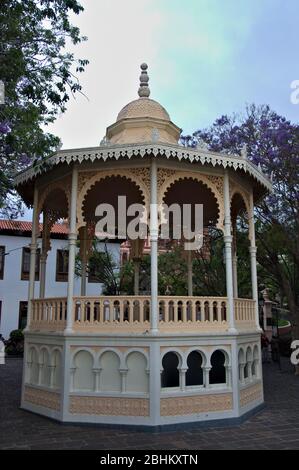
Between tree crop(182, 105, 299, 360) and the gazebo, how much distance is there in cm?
529

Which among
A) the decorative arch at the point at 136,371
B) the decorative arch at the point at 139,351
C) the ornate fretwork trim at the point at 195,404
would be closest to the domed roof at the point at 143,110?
the decorative arch at the point at 139,351

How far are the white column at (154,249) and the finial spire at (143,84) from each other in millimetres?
3260

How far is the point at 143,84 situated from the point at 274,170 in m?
5.75

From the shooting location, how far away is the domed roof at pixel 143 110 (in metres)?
10.1

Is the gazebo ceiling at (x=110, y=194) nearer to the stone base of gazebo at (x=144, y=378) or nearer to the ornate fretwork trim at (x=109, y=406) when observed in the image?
the stone base of gazebo at (x=144, y=378)

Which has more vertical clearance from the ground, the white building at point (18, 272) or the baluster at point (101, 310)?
the white building at point (18, 272)

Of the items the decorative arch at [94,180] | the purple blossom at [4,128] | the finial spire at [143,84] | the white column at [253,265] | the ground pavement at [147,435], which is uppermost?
the finial spire at [143,84]

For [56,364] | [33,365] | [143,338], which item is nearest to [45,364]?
[56,364]

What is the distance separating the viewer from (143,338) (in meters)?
7.62

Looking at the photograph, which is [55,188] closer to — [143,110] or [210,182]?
[143,110]

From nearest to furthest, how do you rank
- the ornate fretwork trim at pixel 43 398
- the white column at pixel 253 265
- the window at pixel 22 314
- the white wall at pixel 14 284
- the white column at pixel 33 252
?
the ornate fretwork trim at pixel 43 398
the white column at pixel 33 252
the white column at pixel 253 265
the white wall at pixel 14 284
the window at pixel 22 314

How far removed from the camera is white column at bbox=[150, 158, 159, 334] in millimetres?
7669

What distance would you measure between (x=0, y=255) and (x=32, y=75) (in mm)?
19038
